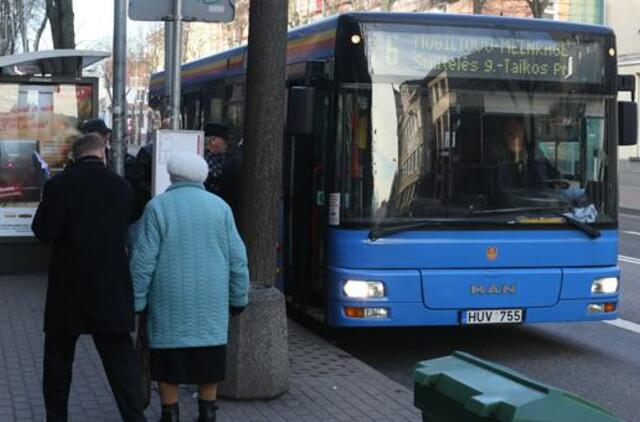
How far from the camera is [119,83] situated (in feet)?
42.7

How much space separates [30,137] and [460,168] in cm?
635

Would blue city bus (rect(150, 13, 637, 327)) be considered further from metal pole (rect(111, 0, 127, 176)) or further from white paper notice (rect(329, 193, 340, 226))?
metal pole (rect(111, 0, 127, 176))

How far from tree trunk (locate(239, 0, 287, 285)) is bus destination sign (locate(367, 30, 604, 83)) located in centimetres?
145

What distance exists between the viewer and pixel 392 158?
8.48m

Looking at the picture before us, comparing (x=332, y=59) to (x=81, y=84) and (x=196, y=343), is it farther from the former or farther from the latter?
→ (x=81, y=84)

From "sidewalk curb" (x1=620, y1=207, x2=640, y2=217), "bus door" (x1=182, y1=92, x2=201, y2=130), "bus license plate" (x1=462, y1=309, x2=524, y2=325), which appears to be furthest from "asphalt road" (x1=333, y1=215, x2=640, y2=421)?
"sidewalk curb" (x1=620, y1=207, x2=640, y2=217)

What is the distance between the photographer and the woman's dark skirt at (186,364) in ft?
18.5

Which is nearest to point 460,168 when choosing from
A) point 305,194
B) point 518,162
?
point 518,162

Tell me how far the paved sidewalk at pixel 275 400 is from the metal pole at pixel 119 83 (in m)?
3.38

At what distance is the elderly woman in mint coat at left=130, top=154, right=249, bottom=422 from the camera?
554 cm

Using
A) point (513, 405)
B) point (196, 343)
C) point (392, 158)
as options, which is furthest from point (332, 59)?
point (513, 405)

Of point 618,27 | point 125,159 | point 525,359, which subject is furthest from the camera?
point 618,27

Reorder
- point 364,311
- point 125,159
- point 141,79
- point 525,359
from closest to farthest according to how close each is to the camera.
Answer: point 364,311 < point 525,359 < point 125,159 < point 141,79

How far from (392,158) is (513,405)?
17.7 ft
